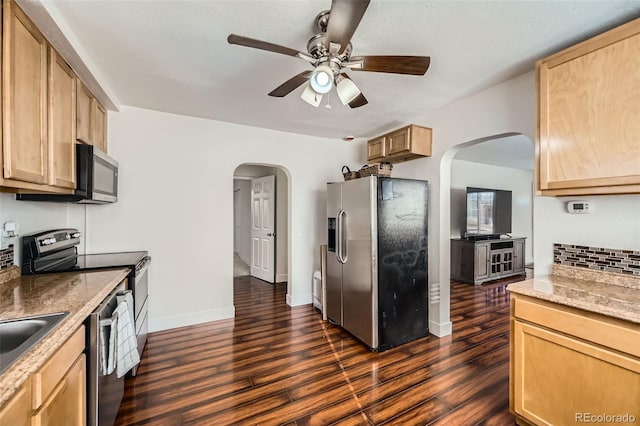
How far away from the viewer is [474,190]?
215 inches

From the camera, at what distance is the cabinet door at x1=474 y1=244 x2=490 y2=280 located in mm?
5188

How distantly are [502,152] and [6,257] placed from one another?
6.40m

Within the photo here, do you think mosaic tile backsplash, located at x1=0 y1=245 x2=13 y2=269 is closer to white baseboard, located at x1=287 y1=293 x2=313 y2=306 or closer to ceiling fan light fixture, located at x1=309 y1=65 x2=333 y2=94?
ceiling fan light fixture, located at x1=309 y1=65 x2=333 y2=94

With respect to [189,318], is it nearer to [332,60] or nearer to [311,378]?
[311,378]

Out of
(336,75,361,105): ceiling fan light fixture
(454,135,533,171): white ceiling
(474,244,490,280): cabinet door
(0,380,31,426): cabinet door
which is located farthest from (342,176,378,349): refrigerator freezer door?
(474,244,490,280): cabinet door

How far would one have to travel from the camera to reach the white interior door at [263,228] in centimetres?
521

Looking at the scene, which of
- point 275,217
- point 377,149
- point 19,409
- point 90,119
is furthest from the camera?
point 275,217

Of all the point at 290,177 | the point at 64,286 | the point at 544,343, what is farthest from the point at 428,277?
the point at 64,286

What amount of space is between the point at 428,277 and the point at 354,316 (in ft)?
3.15

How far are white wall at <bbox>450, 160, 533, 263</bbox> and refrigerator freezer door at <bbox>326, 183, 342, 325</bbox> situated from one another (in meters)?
3.48

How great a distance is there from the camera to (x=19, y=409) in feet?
2.85

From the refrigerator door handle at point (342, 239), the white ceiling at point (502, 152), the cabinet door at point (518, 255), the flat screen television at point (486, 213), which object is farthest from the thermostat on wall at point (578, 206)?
the cabinet door at point (518, 255)

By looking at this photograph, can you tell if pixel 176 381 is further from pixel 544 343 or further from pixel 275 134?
pixel 275 134

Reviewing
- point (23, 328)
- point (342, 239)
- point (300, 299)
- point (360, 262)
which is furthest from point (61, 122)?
point (300, 299)
